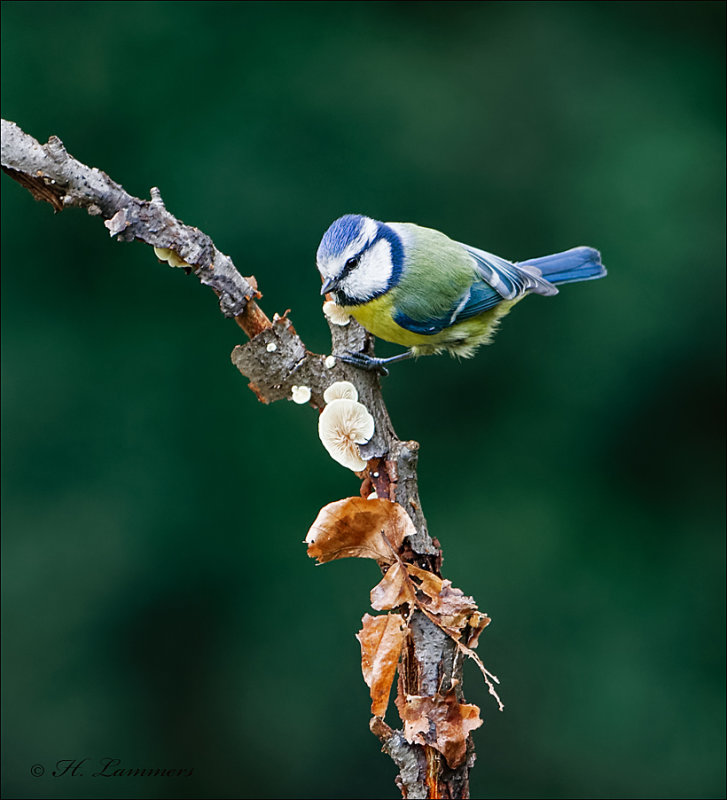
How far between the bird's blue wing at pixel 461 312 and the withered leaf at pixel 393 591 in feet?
1.79

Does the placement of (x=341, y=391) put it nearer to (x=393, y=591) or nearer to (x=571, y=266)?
(x=393, y=591)

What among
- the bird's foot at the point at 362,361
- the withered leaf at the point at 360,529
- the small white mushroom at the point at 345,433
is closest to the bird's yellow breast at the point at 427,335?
the bird's foot at the point at 362,361

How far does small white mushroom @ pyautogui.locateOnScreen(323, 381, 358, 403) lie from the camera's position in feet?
3.64

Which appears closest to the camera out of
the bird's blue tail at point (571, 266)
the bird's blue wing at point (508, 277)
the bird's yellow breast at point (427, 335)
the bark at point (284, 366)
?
the bark at point (284, 366)

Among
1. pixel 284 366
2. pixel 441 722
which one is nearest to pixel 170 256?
pixel 284 366

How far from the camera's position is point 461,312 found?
5.00 feet

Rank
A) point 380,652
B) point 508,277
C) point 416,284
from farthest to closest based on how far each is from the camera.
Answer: point 508,277 → point 416,284 → point 380,652

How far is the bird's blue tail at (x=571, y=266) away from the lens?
1820 mm

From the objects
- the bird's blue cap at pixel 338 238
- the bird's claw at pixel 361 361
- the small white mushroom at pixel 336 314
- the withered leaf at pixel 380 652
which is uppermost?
the bird's blue cap at pixel 338 238

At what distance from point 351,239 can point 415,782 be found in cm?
80

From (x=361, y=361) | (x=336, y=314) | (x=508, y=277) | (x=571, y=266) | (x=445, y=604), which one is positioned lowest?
(x=445, y=604)

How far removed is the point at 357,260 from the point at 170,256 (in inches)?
15.9

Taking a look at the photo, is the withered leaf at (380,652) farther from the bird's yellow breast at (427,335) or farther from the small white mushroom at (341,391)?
the bird's yellow breast at (427,335)

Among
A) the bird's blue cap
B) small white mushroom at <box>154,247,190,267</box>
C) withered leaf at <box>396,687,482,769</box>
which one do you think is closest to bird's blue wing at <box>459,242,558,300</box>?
the bird's blue cap
